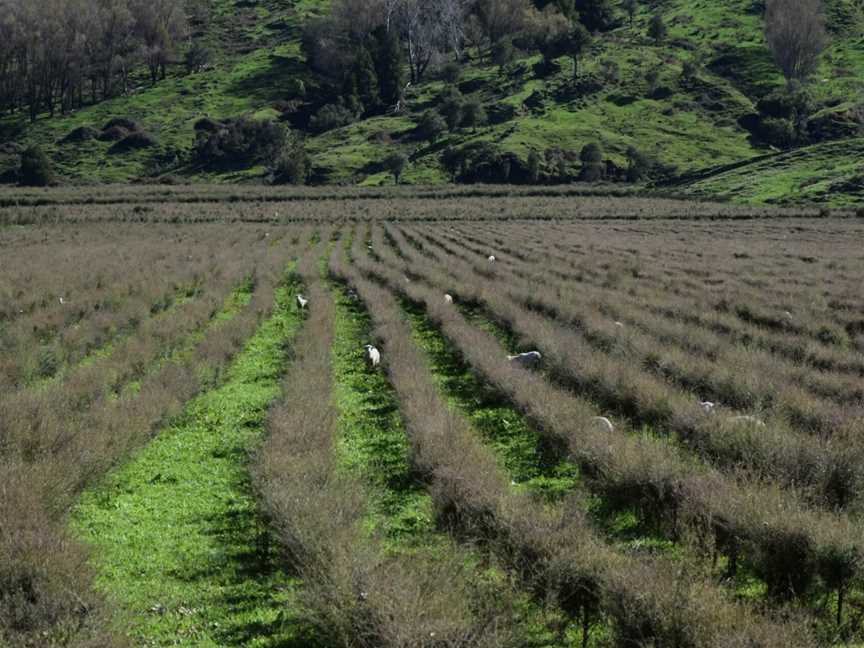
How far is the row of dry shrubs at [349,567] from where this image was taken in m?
4.29

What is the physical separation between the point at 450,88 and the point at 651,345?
118792mm

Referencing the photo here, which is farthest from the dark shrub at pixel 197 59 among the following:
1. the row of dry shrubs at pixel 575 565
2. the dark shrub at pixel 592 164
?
the row of dry shrubs at pixel 575 565

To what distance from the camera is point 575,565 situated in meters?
4.98

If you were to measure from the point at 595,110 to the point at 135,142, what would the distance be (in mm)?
72508

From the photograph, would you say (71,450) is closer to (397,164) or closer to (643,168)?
(397,164)

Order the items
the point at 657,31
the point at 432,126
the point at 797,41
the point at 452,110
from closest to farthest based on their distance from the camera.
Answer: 1. the point at 432,126
2. the point at 452,110
3. the point at 797,41
4. the point at 657,31

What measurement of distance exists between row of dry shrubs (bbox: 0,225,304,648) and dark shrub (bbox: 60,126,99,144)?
4597 inches

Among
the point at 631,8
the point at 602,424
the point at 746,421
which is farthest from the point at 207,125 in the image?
the point at 746,421

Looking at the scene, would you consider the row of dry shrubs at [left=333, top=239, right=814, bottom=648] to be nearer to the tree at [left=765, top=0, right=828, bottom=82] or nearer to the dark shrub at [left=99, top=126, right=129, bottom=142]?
the dark shrub at [left=99, top=126, right=129, bottom=142]

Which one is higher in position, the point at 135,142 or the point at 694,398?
the point at 135,142

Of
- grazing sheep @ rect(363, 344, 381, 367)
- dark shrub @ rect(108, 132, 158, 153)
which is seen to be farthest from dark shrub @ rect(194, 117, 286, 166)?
grazing sheep @ rect(363, 344, 381, 367)

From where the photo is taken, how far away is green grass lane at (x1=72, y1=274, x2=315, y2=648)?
17.1 feet

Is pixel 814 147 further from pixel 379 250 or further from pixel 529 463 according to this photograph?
pixel 529 463

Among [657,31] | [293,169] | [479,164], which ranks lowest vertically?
[479,164]
